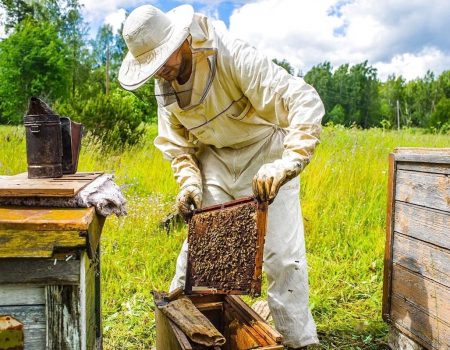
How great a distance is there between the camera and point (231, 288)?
186cm

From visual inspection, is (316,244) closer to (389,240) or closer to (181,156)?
(389,240)

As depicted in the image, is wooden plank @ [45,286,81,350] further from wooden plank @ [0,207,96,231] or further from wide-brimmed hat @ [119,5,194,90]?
wide-brimmed hat @ [119,5,194,90]

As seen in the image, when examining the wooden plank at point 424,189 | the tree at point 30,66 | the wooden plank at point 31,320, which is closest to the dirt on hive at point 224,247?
the wooden plank at point 31,320

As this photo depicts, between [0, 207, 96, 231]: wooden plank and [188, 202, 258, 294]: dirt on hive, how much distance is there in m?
0.65

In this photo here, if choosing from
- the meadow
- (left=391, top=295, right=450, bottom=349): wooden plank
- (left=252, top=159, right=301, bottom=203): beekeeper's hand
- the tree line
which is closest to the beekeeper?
(left=252, top=159, right=301, bottom=203): beekeeper's hand

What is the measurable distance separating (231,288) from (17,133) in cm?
595

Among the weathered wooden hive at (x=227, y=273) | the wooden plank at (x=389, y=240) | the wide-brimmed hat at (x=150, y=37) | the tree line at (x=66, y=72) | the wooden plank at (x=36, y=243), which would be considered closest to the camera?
the wooden plank at (x=36, y=243)

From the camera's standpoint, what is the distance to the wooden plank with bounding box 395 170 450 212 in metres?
2.06

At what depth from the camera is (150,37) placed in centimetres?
199

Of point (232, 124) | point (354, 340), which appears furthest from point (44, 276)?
point (354, 340)

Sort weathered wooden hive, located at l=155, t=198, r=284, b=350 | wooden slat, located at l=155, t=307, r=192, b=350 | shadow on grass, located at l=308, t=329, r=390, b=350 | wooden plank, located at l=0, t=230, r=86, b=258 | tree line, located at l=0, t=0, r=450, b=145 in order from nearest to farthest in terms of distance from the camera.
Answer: wooden plank, located at l=0, t=230, r=86, b=258
wooden slat, located at l=155, t=307, r=192, b=350
weathered wooden hive, located at l=155, t=198, r=284, b=350
shadow on grass, located at l=308, t=329, r=390, b=350
tree line, located at l=0, t=0, r=450, b=145

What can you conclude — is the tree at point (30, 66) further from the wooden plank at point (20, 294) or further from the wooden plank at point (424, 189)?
the wooden plank at point (20, 294)

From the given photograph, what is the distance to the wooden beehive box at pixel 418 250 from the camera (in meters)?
2.07

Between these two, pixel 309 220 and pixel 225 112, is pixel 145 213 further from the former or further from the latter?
pixel 225 112
